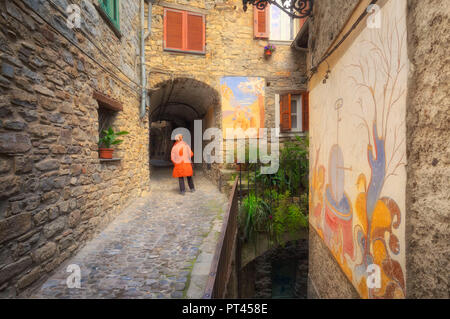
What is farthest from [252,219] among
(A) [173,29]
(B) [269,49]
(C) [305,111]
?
(A) [173,29]

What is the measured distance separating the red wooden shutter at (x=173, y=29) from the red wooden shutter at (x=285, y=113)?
3.43 meters

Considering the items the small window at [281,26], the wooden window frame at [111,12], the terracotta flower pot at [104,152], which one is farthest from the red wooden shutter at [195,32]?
the terracotta flower pot at [104,152]

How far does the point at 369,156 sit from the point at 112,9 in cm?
492

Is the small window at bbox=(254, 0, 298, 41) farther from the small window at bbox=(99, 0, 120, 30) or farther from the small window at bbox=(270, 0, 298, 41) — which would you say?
the small window at bbox=(99, 0, 120, 30)

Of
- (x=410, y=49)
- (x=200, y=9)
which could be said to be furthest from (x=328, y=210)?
(x=200, y=9)

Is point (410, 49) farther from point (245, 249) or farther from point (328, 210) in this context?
point (245, 249)

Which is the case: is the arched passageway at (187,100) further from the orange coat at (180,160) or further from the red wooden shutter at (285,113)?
the red wooden shutter at (285,113)

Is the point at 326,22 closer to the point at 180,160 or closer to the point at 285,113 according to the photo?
the point at 285,113

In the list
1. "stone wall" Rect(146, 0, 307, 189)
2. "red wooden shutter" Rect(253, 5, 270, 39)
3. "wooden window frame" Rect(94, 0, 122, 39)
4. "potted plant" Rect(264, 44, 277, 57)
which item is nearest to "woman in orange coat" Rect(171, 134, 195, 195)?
"stone wall" Rect(146, 0, 307, 189)

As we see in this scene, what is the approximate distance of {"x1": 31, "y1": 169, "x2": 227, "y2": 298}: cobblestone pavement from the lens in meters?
2.29

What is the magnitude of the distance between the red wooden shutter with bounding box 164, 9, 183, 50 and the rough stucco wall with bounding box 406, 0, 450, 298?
20.4 ft

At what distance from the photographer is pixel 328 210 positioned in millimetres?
2902

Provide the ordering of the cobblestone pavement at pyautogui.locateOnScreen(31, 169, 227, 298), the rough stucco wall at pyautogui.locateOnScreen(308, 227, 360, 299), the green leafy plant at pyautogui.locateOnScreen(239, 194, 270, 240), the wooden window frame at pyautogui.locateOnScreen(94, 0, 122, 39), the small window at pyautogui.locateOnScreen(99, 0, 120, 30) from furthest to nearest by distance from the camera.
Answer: the green leafy plant at pyautogui.locateOnScreen(239, 194, 270, 240) < the small window at pyautogui.locateOnScreen(99, 0, 120, 30) < the wooden window frame at pyautogui.locateOnScreen(94, 0, 122, 39) < the rough stucco wall at pyautogui.locateOnScreen(308, 227, 360, 299) < the cobblestone pavement at pyautogui.locateOnScreen(31, 169, 227, 298)

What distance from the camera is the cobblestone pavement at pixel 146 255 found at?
2295 mm
